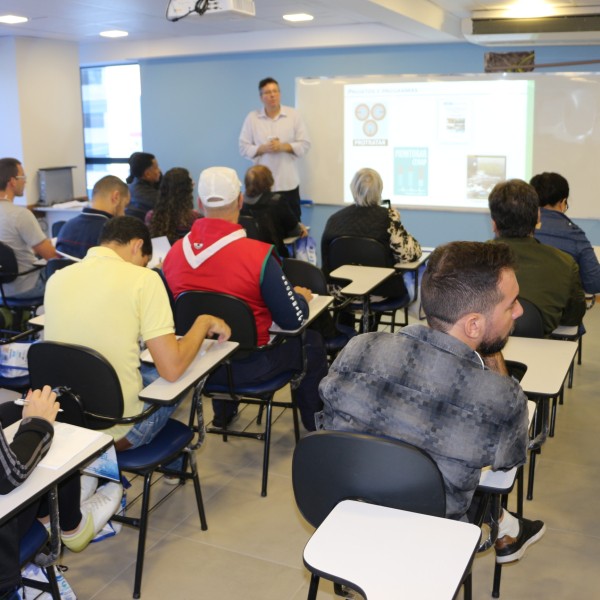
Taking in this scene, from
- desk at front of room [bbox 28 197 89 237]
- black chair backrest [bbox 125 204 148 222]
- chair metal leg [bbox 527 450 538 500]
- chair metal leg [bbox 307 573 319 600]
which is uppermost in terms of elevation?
black chair backrest [bbox 125 204 148 222]

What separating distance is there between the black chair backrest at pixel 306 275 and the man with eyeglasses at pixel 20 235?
1.82 m

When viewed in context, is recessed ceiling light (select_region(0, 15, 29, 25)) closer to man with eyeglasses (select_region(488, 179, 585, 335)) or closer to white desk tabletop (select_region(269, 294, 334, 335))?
white desk tabletop (select_region(269, 294, 334, 335))

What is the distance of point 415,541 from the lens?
1665mm

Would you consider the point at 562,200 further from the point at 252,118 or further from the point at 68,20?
the point at 68,20

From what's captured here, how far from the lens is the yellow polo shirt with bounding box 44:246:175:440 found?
2502 millimetres

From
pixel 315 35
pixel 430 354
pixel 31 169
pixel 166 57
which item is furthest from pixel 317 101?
pixel 430 354

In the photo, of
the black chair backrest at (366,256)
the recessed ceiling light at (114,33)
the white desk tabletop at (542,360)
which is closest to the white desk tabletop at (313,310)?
the white desk tabletop at (542,360)

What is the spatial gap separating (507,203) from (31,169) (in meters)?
5.75

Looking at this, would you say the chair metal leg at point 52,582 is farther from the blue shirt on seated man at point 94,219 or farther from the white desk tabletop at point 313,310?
the blue shirt on seated man at point 94,219

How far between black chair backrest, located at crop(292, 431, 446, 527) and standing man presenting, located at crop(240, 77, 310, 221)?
17.9ft

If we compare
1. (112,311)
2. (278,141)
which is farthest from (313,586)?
(278,141)

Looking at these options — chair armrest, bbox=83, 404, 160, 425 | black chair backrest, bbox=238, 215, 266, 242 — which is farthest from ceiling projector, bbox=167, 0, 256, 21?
chair armrest, bbox=83, 404, 160, 425

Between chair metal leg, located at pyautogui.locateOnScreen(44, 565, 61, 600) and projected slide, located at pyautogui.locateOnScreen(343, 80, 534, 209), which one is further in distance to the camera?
projected slide, located at pyautogui.locateOnScreen(343, 80, 534, 209)

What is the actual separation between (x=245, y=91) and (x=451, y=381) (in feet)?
22.1
